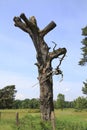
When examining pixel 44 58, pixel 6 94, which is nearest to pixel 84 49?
pixel 6 94

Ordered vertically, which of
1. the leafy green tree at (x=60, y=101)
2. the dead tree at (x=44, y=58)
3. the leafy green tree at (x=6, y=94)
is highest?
the leafy green tree at (x=60, y=101)

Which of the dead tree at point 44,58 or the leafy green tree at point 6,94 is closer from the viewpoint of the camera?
the dead tree at point 44,58

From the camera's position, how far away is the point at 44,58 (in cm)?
1830

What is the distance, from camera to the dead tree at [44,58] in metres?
18.1

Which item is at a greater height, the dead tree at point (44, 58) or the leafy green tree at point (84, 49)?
the leafy green tree at point (84, 49)

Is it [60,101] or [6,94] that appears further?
[60,101]

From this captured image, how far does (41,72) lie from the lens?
1842cm

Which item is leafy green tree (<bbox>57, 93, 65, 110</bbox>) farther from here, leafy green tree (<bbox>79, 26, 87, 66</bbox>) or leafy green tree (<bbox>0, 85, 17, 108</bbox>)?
leafy green tree (<bbox>79, 26, 87, 66</bbox>)

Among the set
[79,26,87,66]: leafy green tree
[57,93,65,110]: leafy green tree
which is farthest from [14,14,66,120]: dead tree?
[57,93,65,110]: leafy green tree

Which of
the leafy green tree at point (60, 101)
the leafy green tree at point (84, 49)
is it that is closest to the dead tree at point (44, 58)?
the leafy green tree at point (84, 49)

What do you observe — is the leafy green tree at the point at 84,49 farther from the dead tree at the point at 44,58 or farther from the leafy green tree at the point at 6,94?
the dead tree at the point at 44,58

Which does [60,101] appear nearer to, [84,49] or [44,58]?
[84,49]

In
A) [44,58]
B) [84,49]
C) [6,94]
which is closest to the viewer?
[44,58]

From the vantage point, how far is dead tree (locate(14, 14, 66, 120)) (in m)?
18.1
